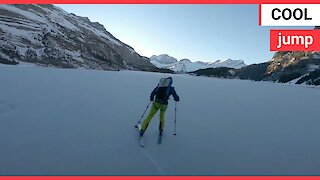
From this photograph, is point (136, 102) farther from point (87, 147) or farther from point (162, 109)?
point (87, 147)

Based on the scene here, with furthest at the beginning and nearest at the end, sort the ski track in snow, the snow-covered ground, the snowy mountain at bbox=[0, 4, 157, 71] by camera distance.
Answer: the snowy mountain at bbox=[0, 4, 157, 71] → the snow-covered ground → the ski track in snow

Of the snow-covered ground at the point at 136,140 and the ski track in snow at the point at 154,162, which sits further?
the snow-covered ground at the point at 136,140

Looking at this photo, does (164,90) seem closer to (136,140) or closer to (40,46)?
(136,140)

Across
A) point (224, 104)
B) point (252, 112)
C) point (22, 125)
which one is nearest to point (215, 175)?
point (22, 125)

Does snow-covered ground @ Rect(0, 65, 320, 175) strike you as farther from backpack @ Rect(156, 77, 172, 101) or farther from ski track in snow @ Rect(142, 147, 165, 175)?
backpack @ Rect(156, 77, 172, 101)

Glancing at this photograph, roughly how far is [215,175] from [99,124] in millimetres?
5435

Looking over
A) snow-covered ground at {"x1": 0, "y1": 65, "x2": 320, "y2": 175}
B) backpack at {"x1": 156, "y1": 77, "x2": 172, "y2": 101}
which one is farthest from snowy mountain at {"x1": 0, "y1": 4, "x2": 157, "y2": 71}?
backpack at {"x1": 156, "y1": 77, "x2": 172, "y2": 101}

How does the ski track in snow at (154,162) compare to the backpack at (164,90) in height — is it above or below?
below

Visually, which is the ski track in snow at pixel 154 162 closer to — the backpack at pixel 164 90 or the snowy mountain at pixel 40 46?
the backpack at pixel 164 90

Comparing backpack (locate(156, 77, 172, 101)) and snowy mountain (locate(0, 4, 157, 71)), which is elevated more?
snowy mountain (locate(0, 4, 157, 71))

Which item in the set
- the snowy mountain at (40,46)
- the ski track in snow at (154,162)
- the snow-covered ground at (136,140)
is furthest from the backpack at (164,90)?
the snowy mountain at (40,46)

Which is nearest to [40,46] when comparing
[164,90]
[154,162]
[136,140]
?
[164,90]

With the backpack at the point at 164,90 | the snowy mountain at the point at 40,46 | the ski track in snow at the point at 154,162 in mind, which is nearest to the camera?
the ski track in snow at the point at 154,162

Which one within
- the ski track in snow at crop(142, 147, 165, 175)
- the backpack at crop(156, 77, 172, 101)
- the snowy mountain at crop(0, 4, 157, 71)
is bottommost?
the ski track in snow at crop(142, 147, 165, 175)
